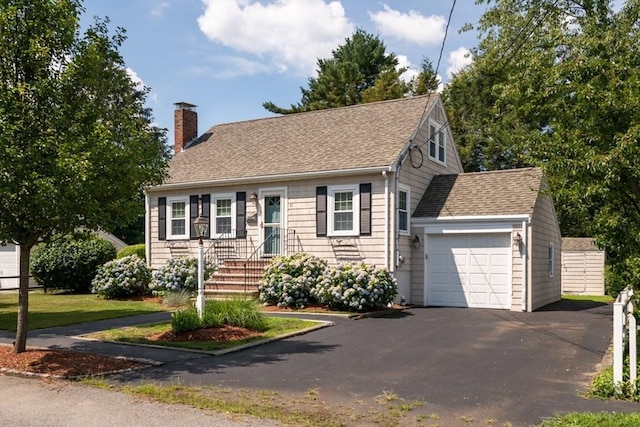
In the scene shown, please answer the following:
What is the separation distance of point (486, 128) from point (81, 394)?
32582 millimetres

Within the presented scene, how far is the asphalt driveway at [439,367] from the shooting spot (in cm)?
700

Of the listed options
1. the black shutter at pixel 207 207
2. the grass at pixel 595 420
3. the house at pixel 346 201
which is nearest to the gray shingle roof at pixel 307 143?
the house at pixel 346 201

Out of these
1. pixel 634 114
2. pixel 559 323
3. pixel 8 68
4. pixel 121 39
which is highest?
pixel 121 39

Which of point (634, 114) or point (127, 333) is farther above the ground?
point (634, 114)

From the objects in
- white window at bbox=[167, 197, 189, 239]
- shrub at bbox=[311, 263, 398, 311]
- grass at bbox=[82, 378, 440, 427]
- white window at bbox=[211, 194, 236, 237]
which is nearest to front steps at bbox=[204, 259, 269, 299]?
white window at bbox=[211, 194, 236, 237]

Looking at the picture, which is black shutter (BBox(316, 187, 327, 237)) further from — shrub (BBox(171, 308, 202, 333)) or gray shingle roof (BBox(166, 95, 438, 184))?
shrub (BBox(171, 308, 202, 333))

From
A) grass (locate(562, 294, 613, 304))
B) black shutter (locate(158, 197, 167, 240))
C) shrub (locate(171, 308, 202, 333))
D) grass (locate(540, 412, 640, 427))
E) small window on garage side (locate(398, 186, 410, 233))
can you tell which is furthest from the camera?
grass (locate(562, 294, 613, 304))

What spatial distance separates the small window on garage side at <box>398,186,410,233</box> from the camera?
17.7 meters

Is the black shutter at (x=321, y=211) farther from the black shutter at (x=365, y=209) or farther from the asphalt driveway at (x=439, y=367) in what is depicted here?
the asphalt driveway at (x=439, y=367)

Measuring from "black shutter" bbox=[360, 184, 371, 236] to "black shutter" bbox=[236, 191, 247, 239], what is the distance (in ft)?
14.7

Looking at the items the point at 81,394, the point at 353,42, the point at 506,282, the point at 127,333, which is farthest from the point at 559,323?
the point at 353,42

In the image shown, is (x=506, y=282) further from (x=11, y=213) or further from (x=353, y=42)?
(x=353, y=42)

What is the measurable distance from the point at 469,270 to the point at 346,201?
4322 mm

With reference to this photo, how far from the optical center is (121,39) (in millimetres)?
9773
